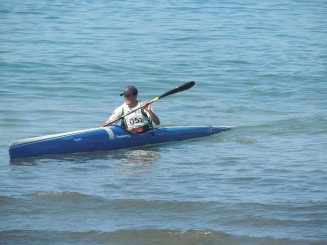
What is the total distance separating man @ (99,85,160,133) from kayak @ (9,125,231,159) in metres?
0.14

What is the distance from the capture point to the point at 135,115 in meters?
10.9

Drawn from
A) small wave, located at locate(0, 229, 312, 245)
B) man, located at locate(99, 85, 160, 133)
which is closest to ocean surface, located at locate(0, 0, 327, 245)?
small wave, located at locate(0, 229, 312, 245)

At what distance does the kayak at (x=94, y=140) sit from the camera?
32.8 feet

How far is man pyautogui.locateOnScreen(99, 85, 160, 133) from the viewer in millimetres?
10805

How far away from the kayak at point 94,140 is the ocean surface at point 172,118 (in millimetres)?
121

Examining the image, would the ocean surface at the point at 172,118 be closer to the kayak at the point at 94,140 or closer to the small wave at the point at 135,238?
the small wave at the point at 135,238

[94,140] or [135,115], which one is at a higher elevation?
[135,115]

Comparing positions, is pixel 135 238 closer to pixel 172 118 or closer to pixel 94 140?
pixel 94 140

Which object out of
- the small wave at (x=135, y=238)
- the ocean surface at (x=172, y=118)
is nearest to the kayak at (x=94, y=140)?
the ocean surface at (x=172, y=118)

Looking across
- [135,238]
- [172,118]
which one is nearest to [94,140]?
[172,118]

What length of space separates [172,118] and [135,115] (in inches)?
92.5

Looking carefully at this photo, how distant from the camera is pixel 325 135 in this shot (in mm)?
11672

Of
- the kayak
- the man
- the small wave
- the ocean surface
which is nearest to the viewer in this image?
the small wave

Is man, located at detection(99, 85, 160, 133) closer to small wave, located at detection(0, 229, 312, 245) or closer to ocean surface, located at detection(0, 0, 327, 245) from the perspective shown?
ocean surface, located at detection(0, 0, 327, 245)
